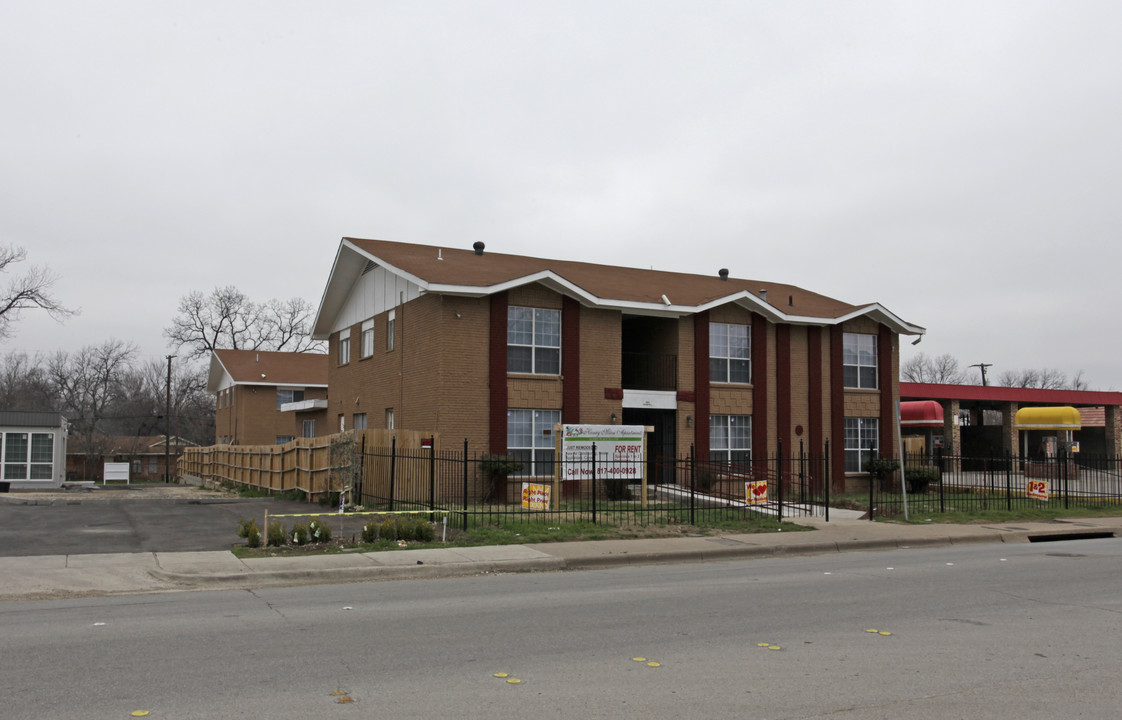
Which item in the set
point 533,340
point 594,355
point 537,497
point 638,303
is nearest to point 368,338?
point 533,340

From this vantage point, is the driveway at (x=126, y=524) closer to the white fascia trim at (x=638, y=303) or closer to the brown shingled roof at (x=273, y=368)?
the white fascia trim at (x=638, y=303)

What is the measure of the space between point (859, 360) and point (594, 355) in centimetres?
1090

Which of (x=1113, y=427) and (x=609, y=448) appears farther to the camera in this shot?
(x=1113, y=427)

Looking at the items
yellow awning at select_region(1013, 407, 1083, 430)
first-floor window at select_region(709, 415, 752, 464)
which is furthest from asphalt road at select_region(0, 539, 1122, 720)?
yellow awning at select_region(1013, 407, 1083, 430)

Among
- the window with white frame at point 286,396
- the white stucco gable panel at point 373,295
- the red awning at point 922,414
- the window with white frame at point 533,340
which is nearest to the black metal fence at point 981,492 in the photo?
the red awning at point 922,414

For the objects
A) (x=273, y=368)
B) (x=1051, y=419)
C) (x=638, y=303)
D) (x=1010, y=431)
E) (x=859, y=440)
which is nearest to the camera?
(x=638, y=303)

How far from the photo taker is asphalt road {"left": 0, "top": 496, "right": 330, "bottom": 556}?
15.5 meters

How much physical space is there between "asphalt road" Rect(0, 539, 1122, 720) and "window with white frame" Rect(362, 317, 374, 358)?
18115 mm

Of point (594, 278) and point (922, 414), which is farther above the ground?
point (594, 278)

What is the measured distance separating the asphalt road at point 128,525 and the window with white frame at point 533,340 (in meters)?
6.55

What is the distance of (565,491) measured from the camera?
25.6 metres

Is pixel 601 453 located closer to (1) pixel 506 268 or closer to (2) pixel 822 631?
(1) pixel 506 268

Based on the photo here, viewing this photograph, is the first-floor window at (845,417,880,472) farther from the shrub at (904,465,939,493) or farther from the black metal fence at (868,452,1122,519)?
the shrub at (904,465,939,493)

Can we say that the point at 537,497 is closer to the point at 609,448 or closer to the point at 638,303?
the point at 609,448
